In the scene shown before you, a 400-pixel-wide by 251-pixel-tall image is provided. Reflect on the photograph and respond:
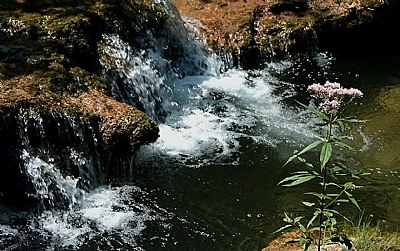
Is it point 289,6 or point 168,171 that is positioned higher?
point 289,6

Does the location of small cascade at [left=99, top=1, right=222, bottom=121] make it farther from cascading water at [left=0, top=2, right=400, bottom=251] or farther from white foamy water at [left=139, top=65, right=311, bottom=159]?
white foamy water at [left=139, top=65, right=311, bottom=159]

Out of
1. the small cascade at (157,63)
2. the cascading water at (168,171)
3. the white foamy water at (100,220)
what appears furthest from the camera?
the small cascade at (157,63)

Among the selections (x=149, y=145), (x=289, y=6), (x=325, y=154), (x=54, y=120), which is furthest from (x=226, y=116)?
(x=325, y=154)

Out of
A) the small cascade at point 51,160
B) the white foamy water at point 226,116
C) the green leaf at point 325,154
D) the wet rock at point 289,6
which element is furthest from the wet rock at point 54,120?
the wet rock at point 289,6

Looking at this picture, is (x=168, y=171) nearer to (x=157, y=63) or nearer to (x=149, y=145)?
(x=149, y=145)

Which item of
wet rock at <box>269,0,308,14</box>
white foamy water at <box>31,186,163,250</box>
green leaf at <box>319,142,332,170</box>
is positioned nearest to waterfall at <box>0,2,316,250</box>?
white foamy water at <box>31,186,163,250</box>

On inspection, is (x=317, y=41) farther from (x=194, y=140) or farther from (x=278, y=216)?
(x=278, y=216)

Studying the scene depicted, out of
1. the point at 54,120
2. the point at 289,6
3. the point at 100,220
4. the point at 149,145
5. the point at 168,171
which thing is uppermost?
the point at 289,6

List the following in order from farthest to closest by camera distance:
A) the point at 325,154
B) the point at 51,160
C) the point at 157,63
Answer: the point at 157,63 → the point at 51,160 → the point at 325,154

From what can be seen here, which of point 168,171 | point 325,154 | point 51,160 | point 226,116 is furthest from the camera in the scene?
point 226,116

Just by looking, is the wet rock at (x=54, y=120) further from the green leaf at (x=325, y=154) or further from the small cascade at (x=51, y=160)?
the green leaf at (x=325, y=154)

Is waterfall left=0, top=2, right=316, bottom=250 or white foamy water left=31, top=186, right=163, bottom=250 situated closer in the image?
white foamy water left=31, top=186, right=163, bottom=250

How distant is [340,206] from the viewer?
6.25 metres

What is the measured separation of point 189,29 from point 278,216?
15.2ft
